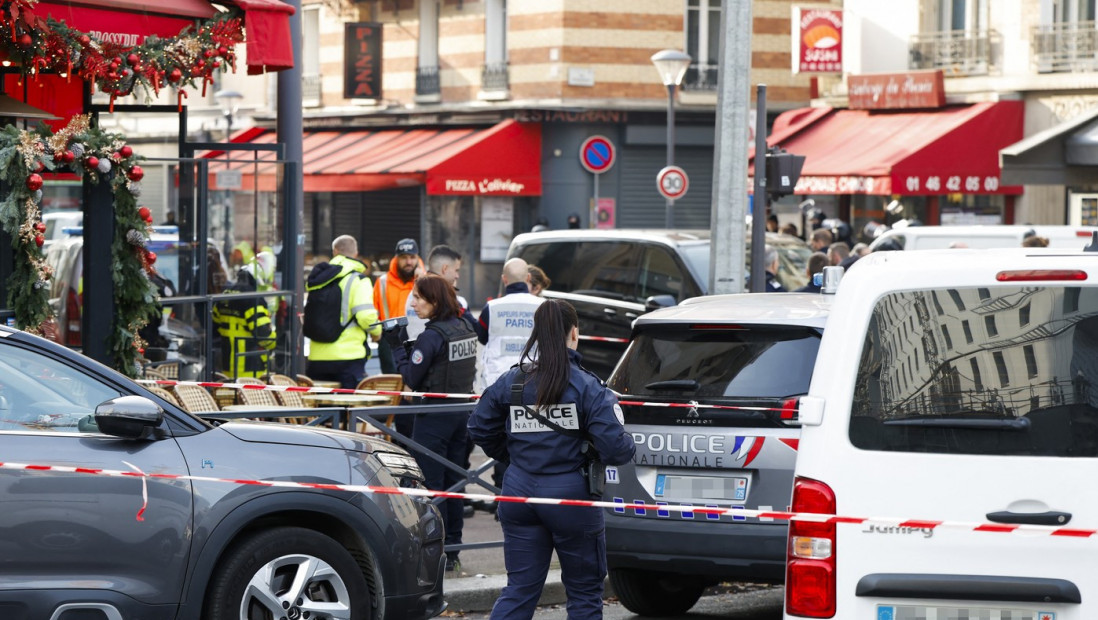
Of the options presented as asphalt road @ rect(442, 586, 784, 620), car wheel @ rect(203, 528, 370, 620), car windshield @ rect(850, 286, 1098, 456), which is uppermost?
car windshield @ rect(850, 286, 1098, 456)

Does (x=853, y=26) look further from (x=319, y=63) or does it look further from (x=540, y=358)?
(x=540, y=358)

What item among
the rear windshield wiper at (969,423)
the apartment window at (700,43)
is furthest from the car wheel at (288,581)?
the apartment window at (700,43)

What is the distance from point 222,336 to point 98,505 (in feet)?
21.6

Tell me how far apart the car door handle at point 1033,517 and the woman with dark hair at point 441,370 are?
4441 millimetres

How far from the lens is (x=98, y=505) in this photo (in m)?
5.43

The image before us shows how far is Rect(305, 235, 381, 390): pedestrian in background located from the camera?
11773 mm

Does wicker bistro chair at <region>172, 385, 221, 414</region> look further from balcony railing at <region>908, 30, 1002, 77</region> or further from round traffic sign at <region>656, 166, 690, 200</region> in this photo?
balcony railing at <region>908, 30, 1002, 77</region>

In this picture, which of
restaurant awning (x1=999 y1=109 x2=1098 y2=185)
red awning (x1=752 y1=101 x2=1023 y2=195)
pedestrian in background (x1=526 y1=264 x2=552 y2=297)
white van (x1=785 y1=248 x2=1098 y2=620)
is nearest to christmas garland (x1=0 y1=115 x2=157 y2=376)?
pedestrian in background (x1=526 y1=264 x2=552 y2=297)

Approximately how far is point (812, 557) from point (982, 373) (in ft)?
2.40

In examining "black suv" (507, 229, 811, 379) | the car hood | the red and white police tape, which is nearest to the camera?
the car hood

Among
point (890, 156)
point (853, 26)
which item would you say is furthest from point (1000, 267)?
point (853, 26)

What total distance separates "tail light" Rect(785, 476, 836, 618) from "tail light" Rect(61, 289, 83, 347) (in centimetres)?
837

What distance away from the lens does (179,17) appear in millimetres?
11047

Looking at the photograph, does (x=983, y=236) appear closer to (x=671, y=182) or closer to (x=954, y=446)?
(x=671, y=182)
